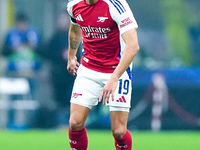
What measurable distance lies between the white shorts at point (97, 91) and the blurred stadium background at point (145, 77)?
5658 mm

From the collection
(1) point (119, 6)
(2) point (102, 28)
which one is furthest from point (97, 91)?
(1) point (119, 6)

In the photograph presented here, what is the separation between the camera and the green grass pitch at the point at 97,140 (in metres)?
10.7

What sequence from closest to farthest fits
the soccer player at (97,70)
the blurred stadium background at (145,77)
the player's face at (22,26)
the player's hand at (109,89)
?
the player's hand at (109,89) < the soccer player at (97,70) < the blurred stadium background at (145,77) < the player's face at (22,26)

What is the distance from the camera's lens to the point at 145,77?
44.8 feet

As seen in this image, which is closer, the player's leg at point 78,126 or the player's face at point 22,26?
the player's leg at point 78,126

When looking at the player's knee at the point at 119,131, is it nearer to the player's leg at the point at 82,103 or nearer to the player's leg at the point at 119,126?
the player's leg at the point at 119,126

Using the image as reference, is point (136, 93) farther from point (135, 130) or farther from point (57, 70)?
point (57, 70)

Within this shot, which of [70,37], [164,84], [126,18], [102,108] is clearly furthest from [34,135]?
[126,18]

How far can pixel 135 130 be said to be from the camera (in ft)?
44.8

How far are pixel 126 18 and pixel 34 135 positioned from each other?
5701mm

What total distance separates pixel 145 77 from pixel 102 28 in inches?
243

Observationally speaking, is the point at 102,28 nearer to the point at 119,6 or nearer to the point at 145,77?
the point at 119,6

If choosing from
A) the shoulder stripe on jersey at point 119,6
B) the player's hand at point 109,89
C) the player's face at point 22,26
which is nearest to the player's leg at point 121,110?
the player's hand at point 109,89

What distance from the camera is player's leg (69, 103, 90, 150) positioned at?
7.62m
